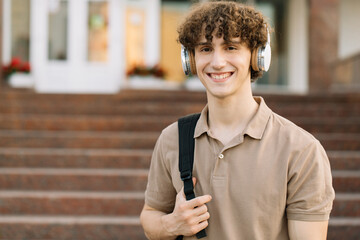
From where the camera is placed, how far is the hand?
1705 mm

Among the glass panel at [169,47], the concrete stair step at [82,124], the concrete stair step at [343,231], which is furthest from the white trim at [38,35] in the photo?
the concrete stair step at [343,231]

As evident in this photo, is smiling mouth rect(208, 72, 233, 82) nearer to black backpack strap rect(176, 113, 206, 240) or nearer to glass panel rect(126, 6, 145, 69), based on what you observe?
black backpack strap rect(176, 113, 206, 240)

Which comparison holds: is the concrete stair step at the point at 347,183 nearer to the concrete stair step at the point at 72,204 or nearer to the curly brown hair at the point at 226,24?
the concrete stair step at the point at 72,204

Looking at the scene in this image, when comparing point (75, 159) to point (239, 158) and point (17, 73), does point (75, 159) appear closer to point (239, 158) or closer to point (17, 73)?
point (239, 158)

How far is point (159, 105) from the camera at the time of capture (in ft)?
25.1

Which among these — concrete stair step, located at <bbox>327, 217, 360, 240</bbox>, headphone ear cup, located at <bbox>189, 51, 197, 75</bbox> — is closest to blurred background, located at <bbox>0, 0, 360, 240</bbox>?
concrete stair step, located at <bbox>327, 217, 360, 240</bbox>

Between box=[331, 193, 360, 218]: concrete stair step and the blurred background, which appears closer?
box=[331, 193, 360, 218]: concrete stair step

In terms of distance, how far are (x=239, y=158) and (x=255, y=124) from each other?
141 millimetres

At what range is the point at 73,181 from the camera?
5.41 meters

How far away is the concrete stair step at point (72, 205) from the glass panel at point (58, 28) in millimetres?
7192

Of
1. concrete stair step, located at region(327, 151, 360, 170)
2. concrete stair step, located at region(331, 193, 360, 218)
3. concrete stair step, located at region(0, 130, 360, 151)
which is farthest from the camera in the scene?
concrete stair step, located at region(0, 130, 360, 151)

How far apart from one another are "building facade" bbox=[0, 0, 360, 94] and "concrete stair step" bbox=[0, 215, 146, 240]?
7.15 metres

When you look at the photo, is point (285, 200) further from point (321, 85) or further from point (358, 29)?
point (358, 29)

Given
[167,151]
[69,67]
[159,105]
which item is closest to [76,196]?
[159,105]
